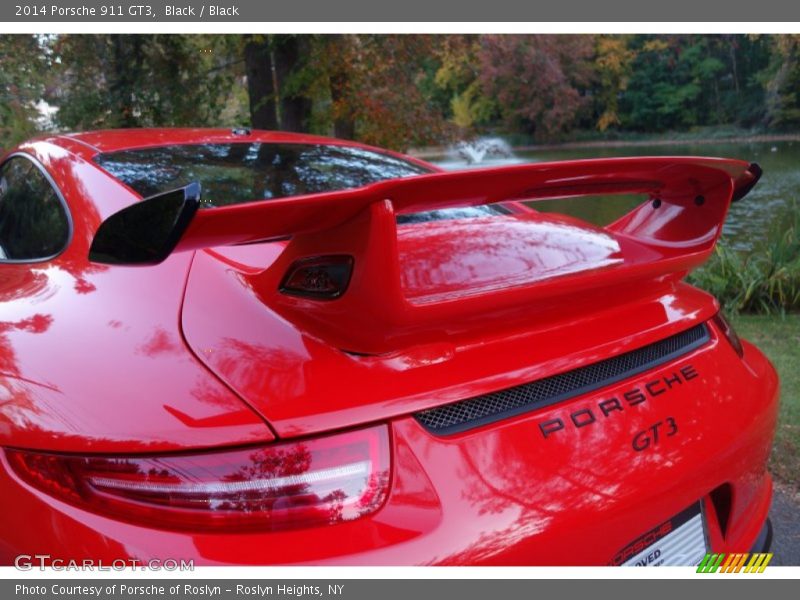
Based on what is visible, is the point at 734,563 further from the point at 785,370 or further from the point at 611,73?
the point at 611,73

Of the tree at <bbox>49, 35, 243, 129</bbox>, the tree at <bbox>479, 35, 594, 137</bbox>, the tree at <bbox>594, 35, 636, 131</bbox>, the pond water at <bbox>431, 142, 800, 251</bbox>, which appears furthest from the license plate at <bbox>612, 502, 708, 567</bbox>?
the tree at <bbox>594, 35, 636, 131</bbox>

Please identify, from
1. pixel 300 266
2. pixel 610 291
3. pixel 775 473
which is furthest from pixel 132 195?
pixel 775 473

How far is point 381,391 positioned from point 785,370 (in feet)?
12.7

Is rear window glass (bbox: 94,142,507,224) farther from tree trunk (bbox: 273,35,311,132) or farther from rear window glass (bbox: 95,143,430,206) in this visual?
tree trunk (bbox: 273,35,311,132)

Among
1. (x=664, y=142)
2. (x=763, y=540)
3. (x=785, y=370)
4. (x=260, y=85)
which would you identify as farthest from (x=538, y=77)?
(x=664, y=142)

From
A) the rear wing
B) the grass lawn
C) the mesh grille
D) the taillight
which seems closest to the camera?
the rear wing

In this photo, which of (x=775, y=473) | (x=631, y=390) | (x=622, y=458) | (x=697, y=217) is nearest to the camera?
(x=622, y=458)

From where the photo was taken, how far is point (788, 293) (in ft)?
19.6

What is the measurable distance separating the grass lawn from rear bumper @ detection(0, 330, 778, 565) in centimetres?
189

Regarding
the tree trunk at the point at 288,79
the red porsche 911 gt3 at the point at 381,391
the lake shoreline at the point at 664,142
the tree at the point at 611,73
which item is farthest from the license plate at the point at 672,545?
the tree at the point at 611,73

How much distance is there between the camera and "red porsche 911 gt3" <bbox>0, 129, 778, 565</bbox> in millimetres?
1195

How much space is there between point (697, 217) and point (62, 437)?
5.40 feet

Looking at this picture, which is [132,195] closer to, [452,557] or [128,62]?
[452,557]

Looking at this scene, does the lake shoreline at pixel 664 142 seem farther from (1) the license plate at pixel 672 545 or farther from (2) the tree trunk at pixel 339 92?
(1) the license plate at pixel 672 545
